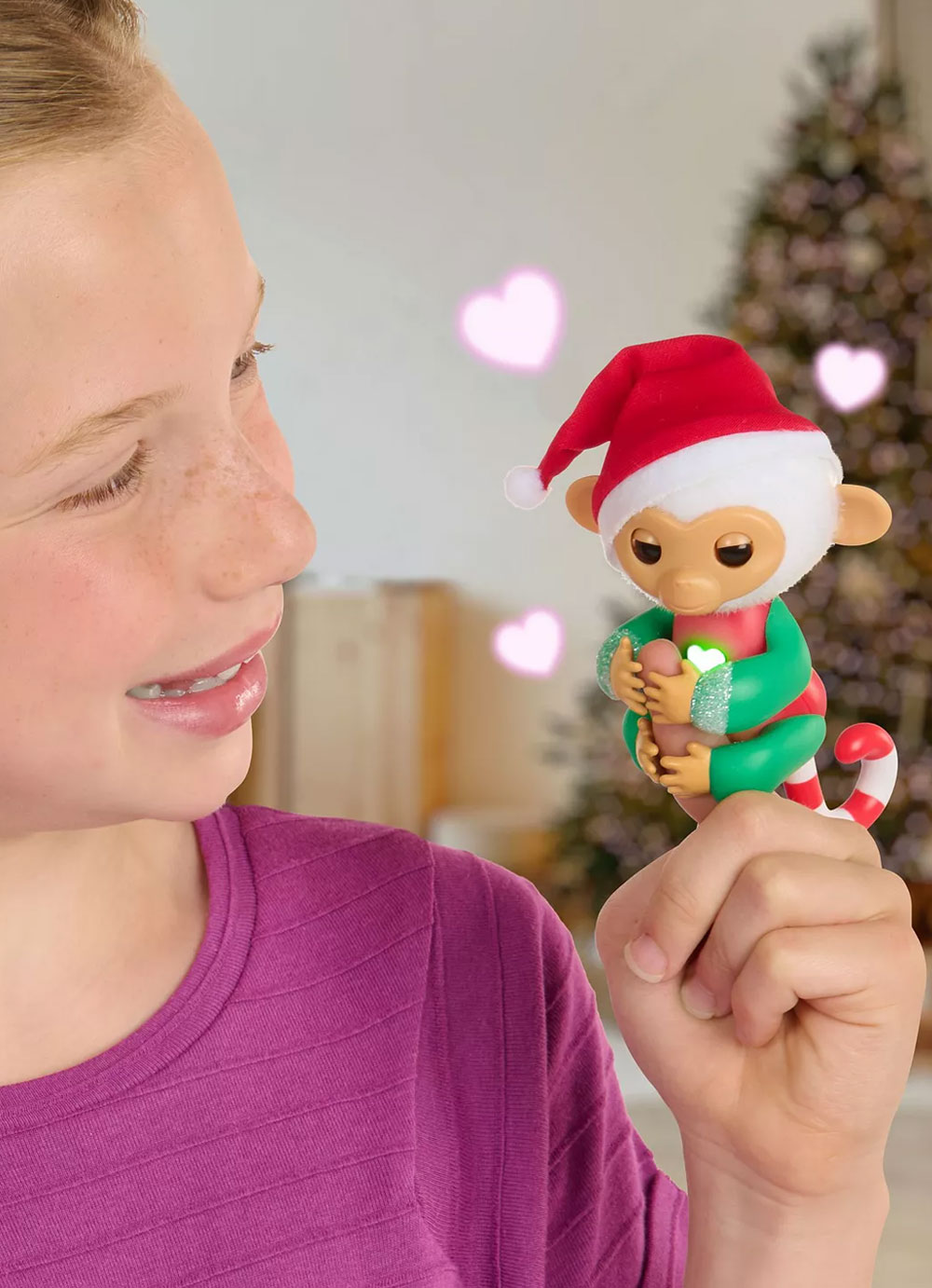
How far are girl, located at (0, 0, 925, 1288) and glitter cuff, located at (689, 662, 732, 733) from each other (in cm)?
6

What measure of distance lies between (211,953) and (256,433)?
338 millimetres

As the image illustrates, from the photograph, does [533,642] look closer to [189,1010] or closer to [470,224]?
[470,224]

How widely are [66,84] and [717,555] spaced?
388 mm

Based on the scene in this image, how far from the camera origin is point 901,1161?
3.33m

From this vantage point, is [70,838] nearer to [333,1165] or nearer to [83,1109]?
[83,1109]

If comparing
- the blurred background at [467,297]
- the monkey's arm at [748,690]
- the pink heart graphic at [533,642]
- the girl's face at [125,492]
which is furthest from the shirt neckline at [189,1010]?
the pink heart graphic at [533,642]

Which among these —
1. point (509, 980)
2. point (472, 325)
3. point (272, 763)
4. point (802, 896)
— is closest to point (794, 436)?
point (802, 896)

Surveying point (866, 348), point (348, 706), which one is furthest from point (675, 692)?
point (348, 706)

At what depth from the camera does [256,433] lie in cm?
79

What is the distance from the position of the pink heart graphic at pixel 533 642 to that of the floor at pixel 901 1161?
149 centimetres

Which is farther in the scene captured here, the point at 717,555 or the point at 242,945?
the point at 242,945

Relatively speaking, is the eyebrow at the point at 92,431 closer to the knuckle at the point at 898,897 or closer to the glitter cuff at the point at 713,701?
the glitter cuff at the point at 713,701

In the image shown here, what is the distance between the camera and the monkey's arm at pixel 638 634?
69cm

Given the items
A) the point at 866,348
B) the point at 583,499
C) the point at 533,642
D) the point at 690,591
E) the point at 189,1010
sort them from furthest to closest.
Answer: the point at 533,642
the point at 866,348
the point at 189,1010
the point at 583,499
the point at 690,591
